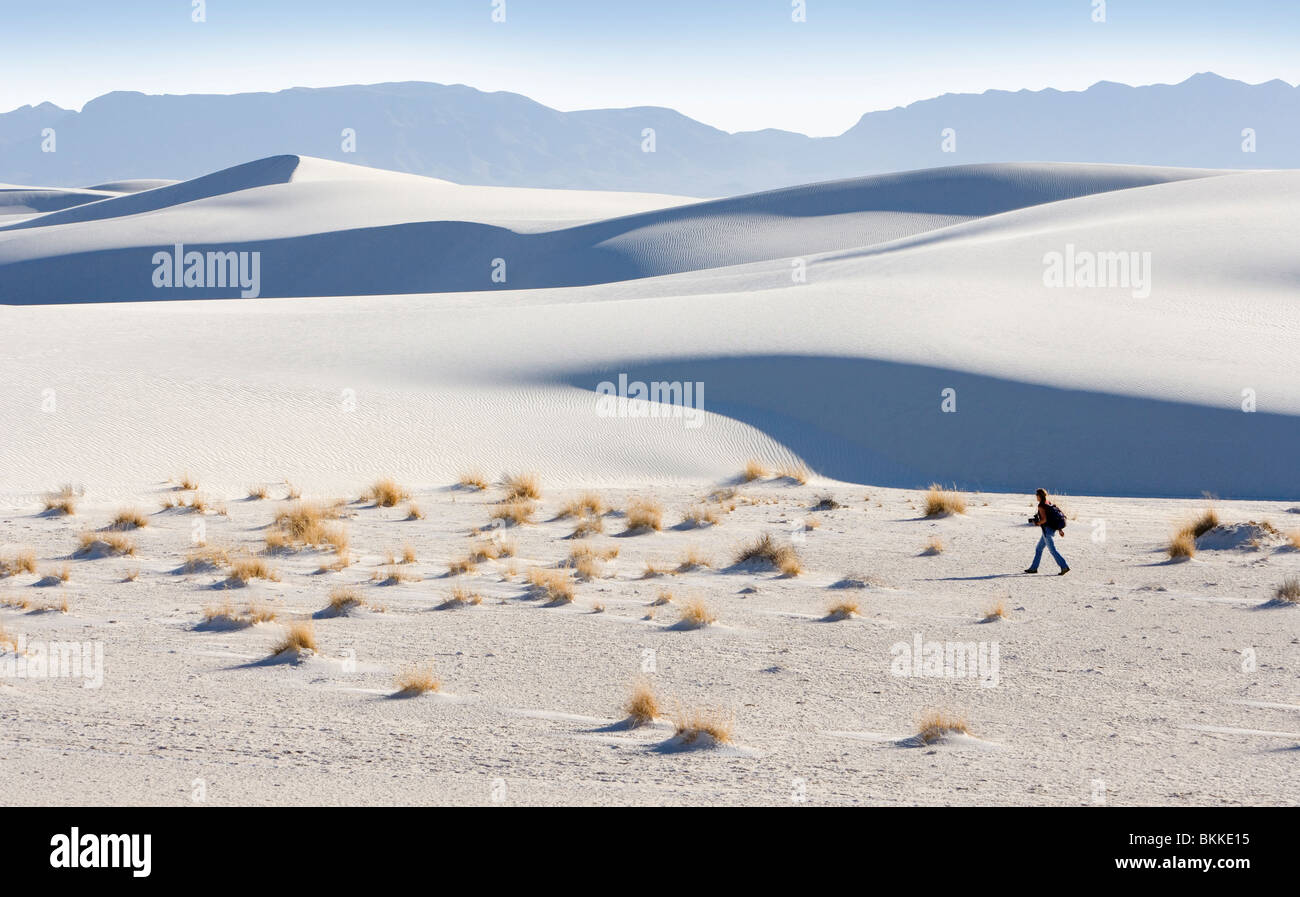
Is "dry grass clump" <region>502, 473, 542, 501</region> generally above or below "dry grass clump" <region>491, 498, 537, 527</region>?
above

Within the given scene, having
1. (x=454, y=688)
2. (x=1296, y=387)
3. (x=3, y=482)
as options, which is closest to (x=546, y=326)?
(x=3, y=482)

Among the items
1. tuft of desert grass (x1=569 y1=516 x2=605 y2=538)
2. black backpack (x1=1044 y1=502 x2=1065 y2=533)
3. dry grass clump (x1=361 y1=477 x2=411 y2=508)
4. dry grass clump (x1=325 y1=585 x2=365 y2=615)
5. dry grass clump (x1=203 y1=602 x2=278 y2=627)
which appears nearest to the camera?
dry grass clump (x1=203 y1=602 x2=278 y2=627)

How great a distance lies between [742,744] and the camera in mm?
6605

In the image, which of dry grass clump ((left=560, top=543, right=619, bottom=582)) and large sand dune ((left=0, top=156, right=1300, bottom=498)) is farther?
large sand dune ((left=0, top=156, right=1300, bottom=498))

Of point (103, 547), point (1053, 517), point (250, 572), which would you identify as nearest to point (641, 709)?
point (250, 572)

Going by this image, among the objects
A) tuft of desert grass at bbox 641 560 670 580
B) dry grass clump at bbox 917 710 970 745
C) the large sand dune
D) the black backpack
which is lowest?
dry grass clump at bbox 917 710 970 745

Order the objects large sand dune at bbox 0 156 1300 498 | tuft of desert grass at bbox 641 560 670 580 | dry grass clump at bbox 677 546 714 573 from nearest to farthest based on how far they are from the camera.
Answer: tuft of desert grass at bbox 641 560 670 580 → dry grass clump at bbox 677 546 714 573 → large sand dune at bbox 0 156 1300 498

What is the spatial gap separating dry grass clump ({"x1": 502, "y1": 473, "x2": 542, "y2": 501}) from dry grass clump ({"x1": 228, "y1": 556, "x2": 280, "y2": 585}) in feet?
16.7

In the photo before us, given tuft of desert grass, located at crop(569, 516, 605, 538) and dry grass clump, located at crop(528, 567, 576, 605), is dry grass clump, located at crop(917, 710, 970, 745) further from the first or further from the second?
tuft of desert grass, located at crop(569, 516, 605, 538)

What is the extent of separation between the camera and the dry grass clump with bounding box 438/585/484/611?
10094mm

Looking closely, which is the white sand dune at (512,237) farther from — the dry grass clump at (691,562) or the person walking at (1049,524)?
the person walking at (1049,524)

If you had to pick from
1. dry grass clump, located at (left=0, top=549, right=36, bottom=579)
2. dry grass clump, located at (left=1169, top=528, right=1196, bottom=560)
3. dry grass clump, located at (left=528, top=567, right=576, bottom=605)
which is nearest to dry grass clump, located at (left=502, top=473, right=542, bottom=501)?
dry grass clump, located at (left=528, top=567, right=576, bottom=605)

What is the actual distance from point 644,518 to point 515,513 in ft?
5.46

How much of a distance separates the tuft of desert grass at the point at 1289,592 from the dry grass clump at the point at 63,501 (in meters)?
12.9
